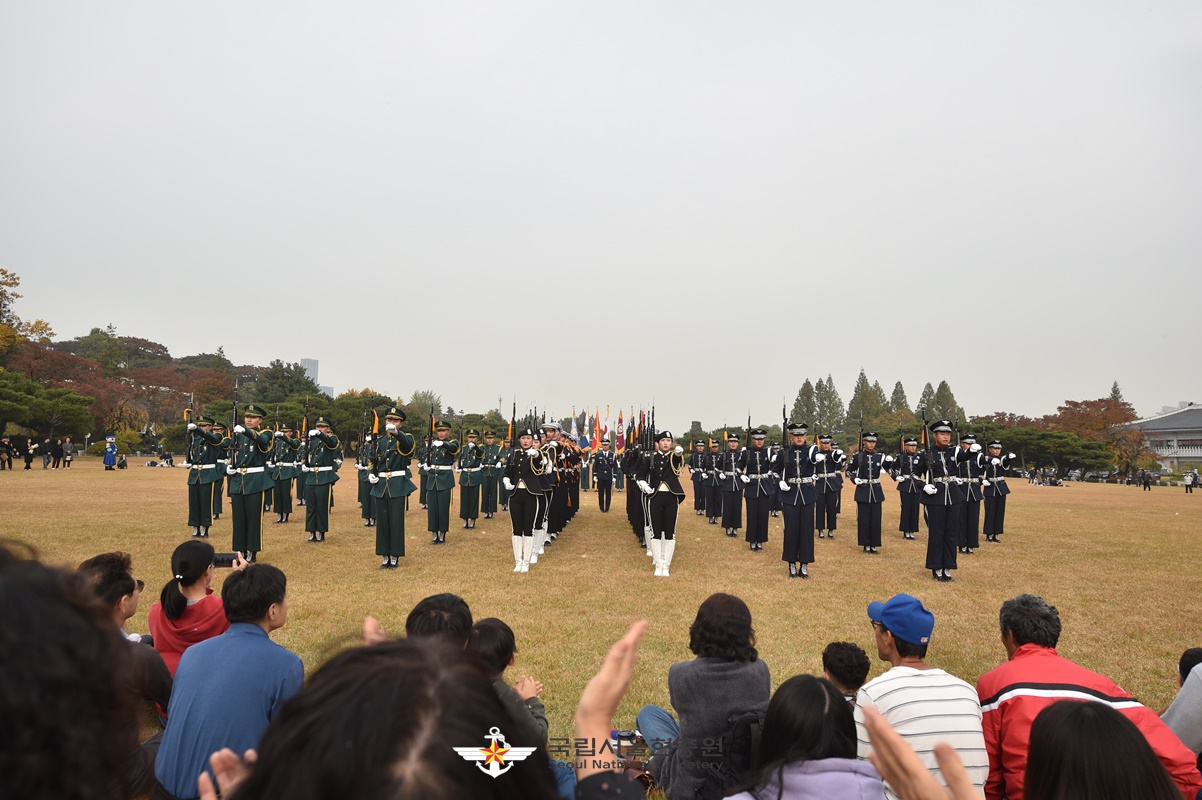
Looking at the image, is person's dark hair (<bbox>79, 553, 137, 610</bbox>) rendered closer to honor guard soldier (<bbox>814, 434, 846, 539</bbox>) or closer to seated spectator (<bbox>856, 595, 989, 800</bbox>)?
seated spectator (<bbox>856, 595, 989, 800</bbox>)

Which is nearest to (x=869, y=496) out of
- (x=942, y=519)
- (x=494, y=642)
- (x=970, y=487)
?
(x=970, y=487)

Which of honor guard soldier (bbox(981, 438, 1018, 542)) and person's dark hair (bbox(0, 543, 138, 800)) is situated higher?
person's dark hair (bbox(0, 543, 138, 800))

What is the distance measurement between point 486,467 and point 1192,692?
51.7 feet

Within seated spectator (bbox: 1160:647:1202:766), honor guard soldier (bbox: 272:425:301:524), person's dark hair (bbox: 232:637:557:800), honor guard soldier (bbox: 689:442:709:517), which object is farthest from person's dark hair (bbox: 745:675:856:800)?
honor guard soldier (bbox: 689:442:709:517)

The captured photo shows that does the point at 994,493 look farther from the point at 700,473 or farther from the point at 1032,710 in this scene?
the point at 1032,710

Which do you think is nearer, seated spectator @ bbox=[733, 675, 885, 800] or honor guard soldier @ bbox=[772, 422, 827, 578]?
seated spectator @ bbox=[733, 675, 885, 800]

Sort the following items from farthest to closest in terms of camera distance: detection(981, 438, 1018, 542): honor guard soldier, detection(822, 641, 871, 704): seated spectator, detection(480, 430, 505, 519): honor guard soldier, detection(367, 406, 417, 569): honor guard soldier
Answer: detection(480, 430, 505, 519): honor guard soldier, detection(981, 438, 1018, 542): honor guard soldier, detection(367, 406, 417, 569): honor guard soldier, detection(822, 641, 871, 704): seated spectator

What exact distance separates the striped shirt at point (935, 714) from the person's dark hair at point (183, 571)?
3.55 m

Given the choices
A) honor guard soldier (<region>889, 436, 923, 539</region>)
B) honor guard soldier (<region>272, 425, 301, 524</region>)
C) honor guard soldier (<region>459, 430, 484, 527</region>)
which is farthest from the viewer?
honor guard soldier (<region>459, 430, 484, 527</region>)

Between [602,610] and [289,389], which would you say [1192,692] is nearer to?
[602,610]

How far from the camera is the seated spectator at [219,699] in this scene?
2.45 meters

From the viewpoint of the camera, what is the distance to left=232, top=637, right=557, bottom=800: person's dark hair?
0.76m

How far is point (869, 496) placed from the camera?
43.0 ft

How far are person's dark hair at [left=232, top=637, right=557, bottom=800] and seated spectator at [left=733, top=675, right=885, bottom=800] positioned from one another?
1574 millimetres
